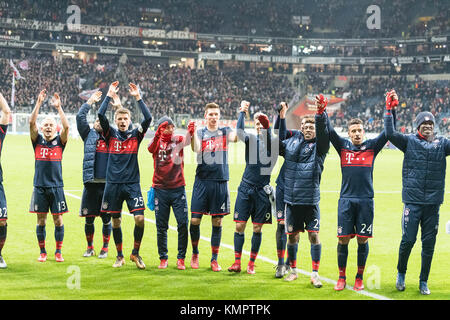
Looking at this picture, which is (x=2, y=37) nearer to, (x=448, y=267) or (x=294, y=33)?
(x=294, y=33)

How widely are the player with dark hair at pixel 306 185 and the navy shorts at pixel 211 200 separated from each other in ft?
3.78

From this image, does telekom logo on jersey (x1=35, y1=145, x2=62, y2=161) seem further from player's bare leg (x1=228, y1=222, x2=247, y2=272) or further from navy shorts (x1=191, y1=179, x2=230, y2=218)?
player's bare leg (x1=228, y1=222, x2=247, y2=272)

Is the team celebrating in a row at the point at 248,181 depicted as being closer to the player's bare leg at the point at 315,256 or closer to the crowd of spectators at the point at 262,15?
the player's bare leg at the point at 315,256

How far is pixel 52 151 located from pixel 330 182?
49.7 ft

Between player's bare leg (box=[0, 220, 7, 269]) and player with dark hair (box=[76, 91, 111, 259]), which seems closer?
player's bare leg (box=[0, 220, 7, 269])

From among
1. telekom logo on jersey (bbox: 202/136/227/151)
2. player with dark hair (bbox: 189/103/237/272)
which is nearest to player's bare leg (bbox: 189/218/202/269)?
player with dark hair (bbox: 189/103/237/272)

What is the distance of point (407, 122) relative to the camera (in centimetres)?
5856

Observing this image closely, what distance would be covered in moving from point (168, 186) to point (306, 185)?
2.24 meters

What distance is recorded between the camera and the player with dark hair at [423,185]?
7.91 meters

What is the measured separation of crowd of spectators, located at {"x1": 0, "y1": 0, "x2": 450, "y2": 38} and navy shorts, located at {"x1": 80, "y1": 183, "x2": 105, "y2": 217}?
6126 centimetres

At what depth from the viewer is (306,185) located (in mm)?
8328

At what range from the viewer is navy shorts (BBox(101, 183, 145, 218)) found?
9.15m

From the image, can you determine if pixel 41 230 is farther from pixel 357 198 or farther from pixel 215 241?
pixel 357 198
